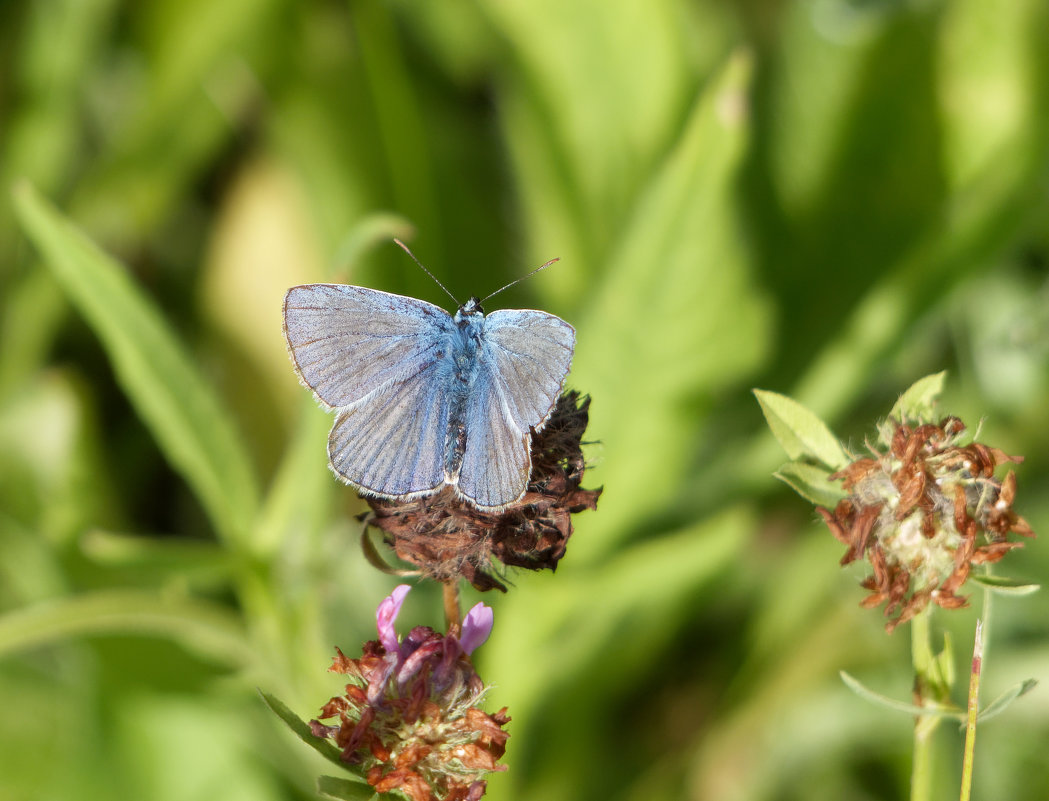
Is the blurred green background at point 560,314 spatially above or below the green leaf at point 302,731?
above

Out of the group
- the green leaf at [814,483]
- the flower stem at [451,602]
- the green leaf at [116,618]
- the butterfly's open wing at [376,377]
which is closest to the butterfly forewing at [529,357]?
the butterfly's open wing at [376,377]

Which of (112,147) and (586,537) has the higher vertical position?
(112,147)

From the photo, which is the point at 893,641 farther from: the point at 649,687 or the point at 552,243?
the point at 552,243

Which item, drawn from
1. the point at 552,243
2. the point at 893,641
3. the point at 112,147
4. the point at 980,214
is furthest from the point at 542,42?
the point at 893,641

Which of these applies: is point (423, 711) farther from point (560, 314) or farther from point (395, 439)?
point (560, 314)

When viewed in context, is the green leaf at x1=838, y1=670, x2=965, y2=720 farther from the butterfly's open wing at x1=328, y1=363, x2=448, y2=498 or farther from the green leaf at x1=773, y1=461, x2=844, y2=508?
the butterfly's open wing at x1=328, y1=363, x2=448, y2=498

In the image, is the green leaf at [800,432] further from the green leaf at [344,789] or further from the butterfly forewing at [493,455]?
the green leaf at [344,789]
